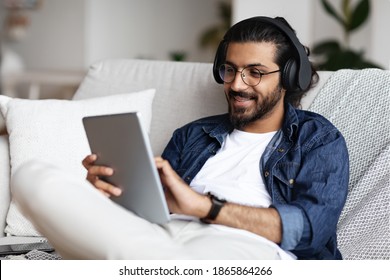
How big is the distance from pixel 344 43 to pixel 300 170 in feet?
12.4

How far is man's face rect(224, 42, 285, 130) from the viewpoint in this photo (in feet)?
5.48

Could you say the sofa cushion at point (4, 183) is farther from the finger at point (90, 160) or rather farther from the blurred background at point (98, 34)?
the blurred background at point (98, 34)

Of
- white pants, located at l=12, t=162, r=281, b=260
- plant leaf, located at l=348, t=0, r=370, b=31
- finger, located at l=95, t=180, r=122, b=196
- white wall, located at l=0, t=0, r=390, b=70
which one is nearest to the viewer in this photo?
white pants, located at l=12, t=162, r=281, b=260

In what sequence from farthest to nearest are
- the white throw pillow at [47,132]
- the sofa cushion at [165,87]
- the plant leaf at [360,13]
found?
the plant leaf at [360,13]
the sofa cushion at [165,87]
the white throw pillow at [47,132]

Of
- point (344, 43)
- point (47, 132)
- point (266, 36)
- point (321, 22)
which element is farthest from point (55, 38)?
point (266, 36)

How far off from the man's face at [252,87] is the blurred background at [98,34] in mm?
3422

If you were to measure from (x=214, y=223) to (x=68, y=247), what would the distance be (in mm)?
364

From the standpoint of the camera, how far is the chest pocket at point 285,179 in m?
1.58

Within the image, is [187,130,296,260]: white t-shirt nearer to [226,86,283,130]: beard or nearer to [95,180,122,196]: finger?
[226,86,283,130]: beard

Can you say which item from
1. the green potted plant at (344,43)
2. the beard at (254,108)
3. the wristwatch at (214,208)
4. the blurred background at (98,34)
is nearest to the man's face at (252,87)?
the beard at (254,108)

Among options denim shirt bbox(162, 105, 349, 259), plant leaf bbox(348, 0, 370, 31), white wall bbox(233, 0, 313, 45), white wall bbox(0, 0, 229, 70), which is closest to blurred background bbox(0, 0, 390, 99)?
white wall bbox(0, 0, 229, 70)

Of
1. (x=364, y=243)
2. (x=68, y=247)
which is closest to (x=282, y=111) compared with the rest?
(x=364, y=243)

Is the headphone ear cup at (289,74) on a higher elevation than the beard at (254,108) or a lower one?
higher

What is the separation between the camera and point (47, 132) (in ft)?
6.57
